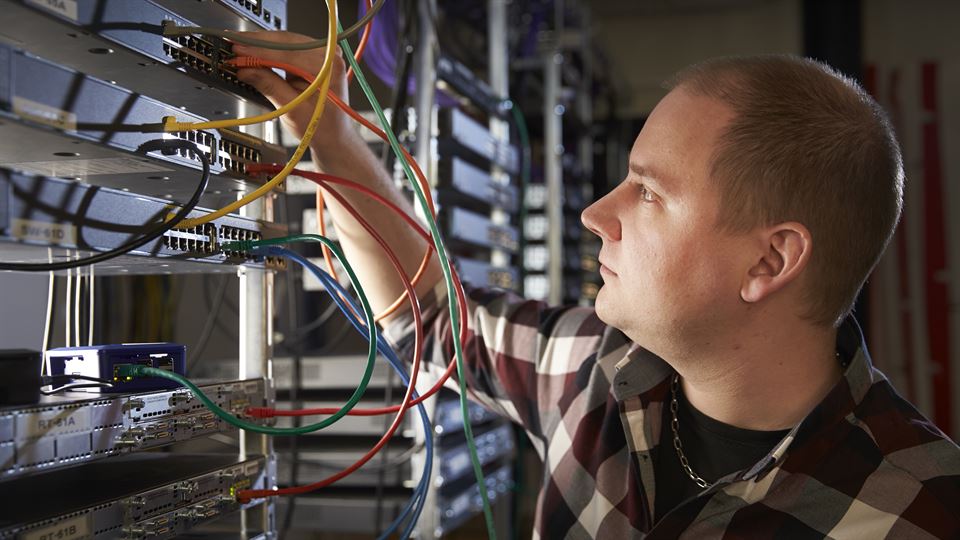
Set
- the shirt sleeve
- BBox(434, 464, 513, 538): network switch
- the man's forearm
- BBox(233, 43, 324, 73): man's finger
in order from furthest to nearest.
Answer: BBox(434, 464, 513, 538): network switch, the shirt sleeve, the man's forearm, BBox(233, 43, 324, 73): man's finger

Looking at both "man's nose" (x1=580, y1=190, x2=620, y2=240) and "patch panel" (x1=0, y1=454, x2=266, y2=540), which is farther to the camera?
"man's nose" (x1=580, y1=190, x2=620, y2=240)

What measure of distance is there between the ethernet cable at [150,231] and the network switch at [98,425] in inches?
4.1

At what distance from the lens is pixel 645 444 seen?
118cm

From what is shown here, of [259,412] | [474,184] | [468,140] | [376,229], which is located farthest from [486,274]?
[259,412]

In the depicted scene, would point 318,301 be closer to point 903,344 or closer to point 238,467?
point 238,467

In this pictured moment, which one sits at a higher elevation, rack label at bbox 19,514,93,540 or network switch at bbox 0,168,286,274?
→ network switch at bbox 0,168,286,274

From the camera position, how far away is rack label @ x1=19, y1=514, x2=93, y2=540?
2.16ft

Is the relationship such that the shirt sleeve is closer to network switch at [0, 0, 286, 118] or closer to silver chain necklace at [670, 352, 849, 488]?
silver chain necklace at [670, 352, 849, 488]

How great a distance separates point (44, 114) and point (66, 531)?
319 mm

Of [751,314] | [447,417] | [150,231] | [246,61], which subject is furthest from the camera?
[447,417]

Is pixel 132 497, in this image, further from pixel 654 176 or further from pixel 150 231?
pixel 654 176

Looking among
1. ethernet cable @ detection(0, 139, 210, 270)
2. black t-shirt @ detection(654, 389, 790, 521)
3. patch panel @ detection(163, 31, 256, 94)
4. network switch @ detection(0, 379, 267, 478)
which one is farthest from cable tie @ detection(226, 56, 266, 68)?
black t-shirt @ detection(654, 389, 790, 521)

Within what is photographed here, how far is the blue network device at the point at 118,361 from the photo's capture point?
0.82 m

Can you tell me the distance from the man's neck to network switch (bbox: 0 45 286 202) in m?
0.61
